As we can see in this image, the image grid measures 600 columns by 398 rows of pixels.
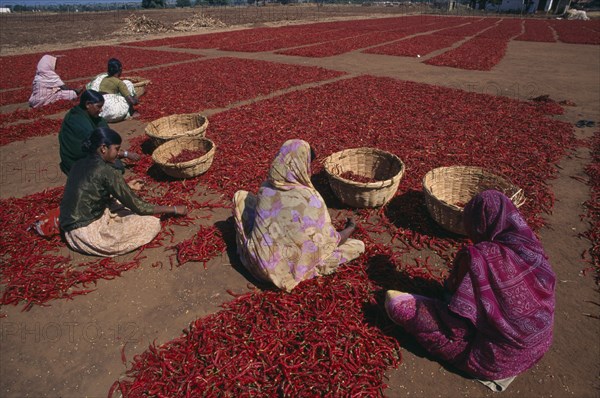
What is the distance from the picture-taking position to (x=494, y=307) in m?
2.40

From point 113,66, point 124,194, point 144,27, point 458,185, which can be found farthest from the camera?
point 144,27

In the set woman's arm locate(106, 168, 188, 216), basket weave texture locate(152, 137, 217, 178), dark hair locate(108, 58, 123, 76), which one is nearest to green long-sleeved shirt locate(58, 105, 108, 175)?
basket weave texture locate(152, 137, 217, 178)

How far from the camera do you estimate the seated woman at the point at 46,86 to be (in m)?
9.44

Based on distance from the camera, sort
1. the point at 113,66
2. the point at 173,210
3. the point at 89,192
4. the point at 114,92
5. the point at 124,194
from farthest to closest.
Answer: the point at 114,92 → the point at 113,66 → the point at 173,210 → the point at 124,194 → the point at 89,192

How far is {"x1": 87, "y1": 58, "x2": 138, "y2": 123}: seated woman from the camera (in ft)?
26.3

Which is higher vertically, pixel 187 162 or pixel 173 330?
pixel 187 162

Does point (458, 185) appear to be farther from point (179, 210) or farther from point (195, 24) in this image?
point (195, 24)

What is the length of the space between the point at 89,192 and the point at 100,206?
27 cm

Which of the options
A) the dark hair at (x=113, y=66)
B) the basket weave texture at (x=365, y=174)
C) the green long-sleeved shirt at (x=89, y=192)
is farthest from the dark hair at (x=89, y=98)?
the basket weave texture at (x=365, y=174)

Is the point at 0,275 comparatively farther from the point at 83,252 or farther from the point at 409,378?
the point at 409,378

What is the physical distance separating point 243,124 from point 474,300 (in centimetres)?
687

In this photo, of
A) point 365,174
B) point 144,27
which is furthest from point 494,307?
point 144,27

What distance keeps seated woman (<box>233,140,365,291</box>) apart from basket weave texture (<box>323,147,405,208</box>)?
3.63 feet

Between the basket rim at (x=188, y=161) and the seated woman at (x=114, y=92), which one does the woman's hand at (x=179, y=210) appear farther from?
the seated woman at (x=114, y=92)
